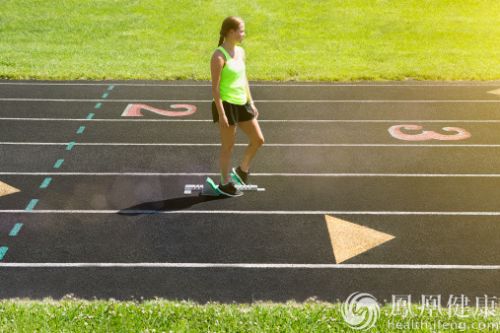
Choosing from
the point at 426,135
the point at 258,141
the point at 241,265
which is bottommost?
the point at 241,265

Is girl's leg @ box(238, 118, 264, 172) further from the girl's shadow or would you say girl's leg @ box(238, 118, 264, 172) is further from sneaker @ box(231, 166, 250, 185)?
Result: the girl's shadow

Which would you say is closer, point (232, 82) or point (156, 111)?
point (232, 82)

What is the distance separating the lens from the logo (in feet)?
16.7

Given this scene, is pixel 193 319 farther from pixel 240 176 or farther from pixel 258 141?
pixel 240 176

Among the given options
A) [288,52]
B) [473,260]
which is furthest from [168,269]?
[288,52]

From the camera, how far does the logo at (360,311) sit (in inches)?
201

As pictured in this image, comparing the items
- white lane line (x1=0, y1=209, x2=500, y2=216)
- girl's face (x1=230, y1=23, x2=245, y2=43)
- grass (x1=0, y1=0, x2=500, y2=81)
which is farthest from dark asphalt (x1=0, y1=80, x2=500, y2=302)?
grass (x1=0, y1=0, x2=500, y2=81)

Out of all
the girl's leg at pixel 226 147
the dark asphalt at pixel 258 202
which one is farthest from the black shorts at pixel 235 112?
the dark asphalt at pixel 258 202

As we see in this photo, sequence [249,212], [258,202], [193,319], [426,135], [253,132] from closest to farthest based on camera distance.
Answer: [193,319] < [249,212] < [253,132] < [258,202] < [426,135]

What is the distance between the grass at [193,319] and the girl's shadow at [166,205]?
230cm

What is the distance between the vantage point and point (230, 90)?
24.2ft

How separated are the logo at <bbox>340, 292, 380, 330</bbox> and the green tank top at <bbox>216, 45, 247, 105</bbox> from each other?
2.79 meters

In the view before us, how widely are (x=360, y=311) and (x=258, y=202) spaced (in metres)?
2.86

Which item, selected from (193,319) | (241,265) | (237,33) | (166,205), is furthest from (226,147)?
(193,319)
